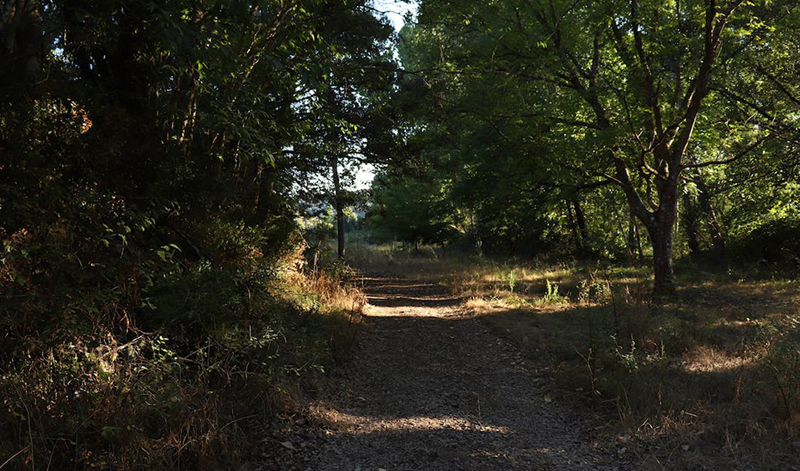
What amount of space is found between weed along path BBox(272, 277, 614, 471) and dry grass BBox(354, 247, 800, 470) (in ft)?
1.49

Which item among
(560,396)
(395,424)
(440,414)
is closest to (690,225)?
(560,396)

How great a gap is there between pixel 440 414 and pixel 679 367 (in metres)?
3.06

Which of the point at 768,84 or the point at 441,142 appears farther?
the point at 441,142

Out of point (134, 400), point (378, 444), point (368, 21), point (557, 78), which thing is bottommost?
point (378, 444)

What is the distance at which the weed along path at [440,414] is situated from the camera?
371 centimetres

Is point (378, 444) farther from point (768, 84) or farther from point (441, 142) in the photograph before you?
point (768, 84)

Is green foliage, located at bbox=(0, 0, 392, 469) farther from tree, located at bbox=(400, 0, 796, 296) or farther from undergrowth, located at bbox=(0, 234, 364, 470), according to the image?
tree, located at bbox=(400, 0, 796, 296)

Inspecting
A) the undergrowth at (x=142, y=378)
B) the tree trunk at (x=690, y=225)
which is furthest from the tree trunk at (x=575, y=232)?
the undergrowth at (x=142, y=378)

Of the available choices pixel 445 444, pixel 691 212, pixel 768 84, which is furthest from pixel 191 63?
pixel 691 212

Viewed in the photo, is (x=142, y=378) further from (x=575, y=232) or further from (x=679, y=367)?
(x=575, y=232)

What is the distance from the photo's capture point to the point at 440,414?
15.1 ft

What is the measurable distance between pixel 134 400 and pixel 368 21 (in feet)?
28.7

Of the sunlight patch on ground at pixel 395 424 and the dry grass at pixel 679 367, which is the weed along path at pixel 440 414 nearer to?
the sunlight patch on ground at pixel 395 424

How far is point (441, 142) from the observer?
12250 mm
